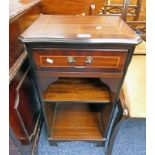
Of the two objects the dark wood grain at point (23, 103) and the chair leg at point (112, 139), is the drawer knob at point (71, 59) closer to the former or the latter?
the dark wood grain at point (23, 103)

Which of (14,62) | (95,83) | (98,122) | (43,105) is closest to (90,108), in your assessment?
(98,122)

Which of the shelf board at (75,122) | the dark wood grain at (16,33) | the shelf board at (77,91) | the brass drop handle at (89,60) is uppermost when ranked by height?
the dark wood grain at (16,33)

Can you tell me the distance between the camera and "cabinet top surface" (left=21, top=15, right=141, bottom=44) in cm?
64

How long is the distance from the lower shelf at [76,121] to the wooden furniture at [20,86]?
116 mm

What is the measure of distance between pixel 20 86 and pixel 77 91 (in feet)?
1.00

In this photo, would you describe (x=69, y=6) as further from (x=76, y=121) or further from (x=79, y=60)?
(x=76, y=121)

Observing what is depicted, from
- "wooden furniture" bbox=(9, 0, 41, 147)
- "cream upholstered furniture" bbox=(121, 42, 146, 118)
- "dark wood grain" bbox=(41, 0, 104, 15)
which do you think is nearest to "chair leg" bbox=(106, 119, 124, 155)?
"cream upholstered furniture" bbox=(121, 42, 146, 118)

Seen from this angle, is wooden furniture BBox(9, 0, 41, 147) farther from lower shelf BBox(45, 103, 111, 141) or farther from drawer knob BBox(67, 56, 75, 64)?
drawer knob BBox(67, 56, 75, 64)

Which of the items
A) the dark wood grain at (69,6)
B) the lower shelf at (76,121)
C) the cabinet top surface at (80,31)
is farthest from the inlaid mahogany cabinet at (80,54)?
the dark wood grain at (69,6)

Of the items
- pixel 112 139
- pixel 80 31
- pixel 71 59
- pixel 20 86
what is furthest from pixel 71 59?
pixel 112 139

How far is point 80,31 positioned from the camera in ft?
2.32

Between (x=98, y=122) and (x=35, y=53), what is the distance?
688 mm

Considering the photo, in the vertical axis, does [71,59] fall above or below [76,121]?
above

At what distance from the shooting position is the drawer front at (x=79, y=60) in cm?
68
